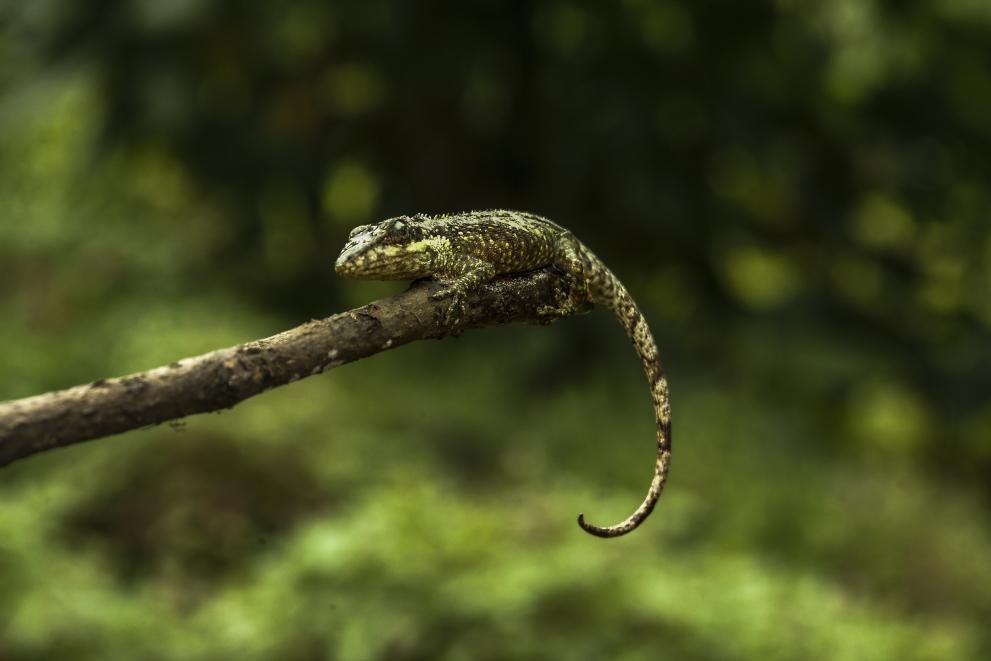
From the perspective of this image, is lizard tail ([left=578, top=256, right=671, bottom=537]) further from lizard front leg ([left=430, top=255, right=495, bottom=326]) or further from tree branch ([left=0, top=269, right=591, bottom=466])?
tree branch ([left=0, top=269, right=591, bottom=466])

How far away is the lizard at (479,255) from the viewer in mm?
2721

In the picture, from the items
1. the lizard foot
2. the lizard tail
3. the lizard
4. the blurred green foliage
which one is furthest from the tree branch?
the blurred green foliage

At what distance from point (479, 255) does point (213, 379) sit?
108 centimetres

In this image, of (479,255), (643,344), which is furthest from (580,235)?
(479,255)

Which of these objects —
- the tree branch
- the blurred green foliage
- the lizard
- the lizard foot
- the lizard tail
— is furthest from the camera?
the blurred green foliage

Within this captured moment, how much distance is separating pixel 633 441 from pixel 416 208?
240 centimetres

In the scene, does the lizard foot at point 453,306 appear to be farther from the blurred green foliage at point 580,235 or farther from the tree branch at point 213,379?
the blurred green foliage at point 580,235

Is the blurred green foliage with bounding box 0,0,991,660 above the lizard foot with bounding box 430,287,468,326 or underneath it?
underneath

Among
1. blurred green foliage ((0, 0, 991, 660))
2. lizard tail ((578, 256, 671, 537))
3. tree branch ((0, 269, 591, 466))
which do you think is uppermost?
tree branch ((0, 269, 591, 466))

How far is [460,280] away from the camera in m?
Answer: 2.59

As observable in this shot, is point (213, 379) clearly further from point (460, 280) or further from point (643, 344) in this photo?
point (643, 344)

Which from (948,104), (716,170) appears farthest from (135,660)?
(948,104)

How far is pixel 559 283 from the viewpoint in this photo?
2.86 m

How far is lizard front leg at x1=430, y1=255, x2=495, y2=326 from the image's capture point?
2395 millimetres
